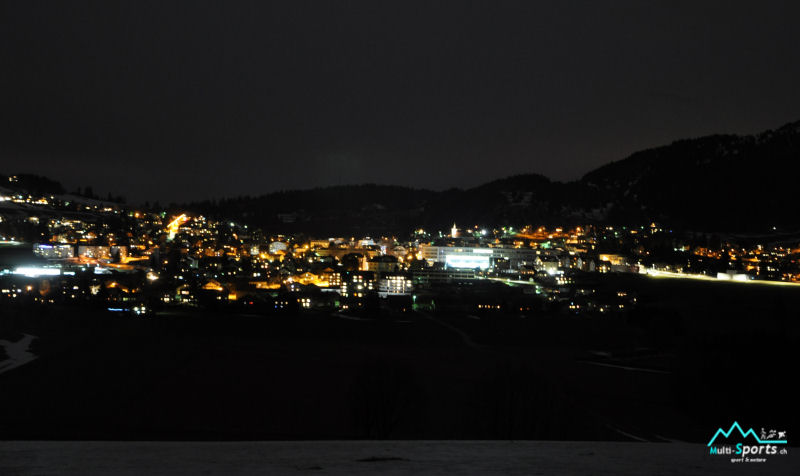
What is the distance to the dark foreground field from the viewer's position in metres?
5.88

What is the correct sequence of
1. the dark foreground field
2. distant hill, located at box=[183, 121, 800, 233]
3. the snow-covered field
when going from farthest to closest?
distant hill, located at box=[183, 121, 800, 233] < the dark foreground field < the snow-covered field

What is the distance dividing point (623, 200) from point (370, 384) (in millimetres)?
72940

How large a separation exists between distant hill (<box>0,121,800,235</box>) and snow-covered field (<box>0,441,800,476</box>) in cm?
5849

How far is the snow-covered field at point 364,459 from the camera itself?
1646 mm

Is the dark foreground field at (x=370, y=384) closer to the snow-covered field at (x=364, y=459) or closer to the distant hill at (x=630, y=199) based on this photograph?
the snow-covered field at (x=364, y=459)

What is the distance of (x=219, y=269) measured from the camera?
31062mm

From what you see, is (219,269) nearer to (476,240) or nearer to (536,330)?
(536,330)

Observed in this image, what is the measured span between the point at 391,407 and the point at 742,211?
61.2m

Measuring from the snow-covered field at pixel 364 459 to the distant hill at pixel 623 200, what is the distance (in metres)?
58.5

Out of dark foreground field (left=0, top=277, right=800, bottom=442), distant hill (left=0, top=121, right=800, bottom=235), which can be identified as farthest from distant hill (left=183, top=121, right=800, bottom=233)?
dark foreground field (left=0, top=277, right=800, bottom=442)

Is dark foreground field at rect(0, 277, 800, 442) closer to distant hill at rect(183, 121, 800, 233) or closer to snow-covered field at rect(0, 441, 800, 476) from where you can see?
snow-covered field at rect(0, 441, 800, 476)

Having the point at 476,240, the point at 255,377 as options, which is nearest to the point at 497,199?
the point at 476,240

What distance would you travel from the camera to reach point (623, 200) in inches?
2916

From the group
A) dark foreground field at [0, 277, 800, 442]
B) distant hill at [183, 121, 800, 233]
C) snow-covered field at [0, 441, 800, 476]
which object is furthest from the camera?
distant hill at [183, 121, 800, 233]
